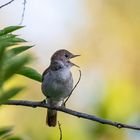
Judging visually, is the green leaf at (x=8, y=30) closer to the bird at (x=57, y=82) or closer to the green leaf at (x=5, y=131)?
the green leaf at (x=5, y=131)

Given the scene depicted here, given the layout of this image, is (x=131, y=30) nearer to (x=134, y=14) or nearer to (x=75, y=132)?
(x=134, y=14)

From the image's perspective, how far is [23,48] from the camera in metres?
2.24

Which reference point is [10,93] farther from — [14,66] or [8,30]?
[8,30]

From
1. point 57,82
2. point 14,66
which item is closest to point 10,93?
point 14,66

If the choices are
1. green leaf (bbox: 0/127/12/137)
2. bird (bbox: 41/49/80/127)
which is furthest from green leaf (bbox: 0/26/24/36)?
bird (bbox: 41/49/80/127)

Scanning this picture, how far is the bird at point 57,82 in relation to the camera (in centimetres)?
573

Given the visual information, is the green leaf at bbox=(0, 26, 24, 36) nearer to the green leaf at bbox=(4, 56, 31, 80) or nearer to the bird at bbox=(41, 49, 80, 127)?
the green leaf at bbox=(4, 56, 31, 80)

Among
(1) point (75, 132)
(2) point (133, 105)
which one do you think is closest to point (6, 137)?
(1) point (75, 132)

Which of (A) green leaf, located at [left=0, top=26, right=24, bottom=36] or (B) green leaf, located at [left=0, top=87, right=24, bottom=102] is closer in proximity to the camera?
(B) green leaf, located at [left=0, top=87, right=24, bottom=102]

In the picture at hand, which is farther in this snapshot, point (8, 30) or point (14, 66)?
point (8, 30)

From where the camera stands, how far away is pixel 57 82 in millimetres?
5926

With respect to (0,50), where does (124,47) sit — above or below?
below

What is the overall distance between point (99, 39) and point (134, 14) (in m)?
1.00

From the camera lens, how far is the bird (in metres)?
5.73
